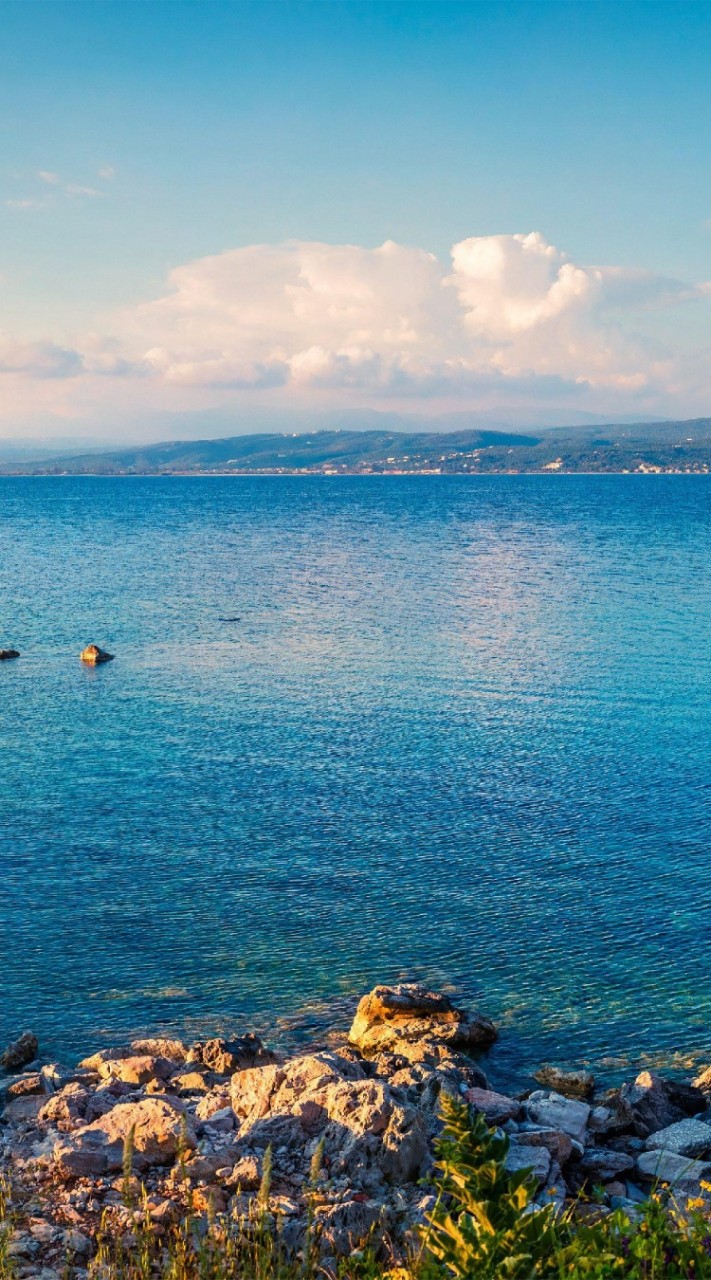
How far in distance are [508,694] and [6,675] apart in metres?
26.5

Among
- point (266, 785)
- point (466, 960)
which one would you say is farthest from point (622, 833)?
point (266, 785)

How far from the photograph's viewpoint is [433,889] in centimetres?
2872

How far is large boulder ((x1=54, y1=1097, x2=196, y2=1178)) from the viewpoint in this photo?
14133mm

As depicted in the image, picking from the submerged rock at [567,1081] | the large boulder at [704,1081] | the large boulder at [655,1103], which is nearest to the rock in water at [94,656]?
the submerged rock at [567,1081]

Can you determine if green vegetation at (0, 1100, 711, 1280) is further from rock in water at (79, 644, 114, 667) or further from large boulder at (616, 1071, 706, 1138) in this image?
rock in water at (79, 644, 114, 667)

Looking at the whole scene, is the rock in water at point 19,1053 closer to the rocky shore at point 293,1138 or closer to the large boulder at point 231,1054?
the rocky shore at point 293,1138

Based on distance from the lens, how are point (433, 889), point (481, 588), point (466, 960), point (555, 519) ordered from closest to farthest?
point (466, 960) < point (433, 889) < point (481, 588) < point (555, 519)

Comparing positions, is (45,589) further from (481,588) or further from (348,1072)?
(348,1072)

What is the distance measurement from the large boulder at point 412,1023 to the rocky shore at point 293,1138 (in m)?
0.20

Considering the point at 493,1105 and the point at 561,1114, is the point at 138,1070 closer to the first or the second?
the point at 493,1105

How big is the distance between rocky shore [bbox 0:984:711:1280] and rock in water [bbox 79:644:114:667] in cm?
3937

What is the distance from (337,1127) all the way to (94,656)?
4733cm

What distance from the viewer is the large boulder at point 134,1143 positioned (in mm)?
14133

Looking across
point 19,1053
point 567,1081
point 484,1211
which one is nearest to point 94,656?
point 19,1053
